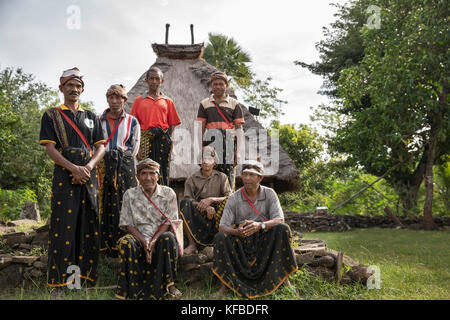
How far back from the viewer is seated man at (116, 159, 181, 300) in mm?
3289

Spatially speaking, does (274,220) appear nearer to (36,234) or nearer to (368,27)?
(36,234)

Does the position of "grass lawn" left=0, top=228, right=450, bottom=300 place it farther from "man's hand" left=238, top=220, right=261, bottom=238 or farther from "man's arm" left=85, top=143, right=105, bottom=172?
"man's arm" left=85, top=143, right=105, bottom=172

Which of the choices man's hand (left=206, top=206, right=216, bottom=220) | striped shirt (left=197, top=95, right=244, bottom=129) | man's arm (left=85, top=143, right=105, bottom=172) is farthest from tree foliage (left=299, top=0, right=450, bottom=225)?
man's arm (left=85, top=143, right=105, bottom=172)

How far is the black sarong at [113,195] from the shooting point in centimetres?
408

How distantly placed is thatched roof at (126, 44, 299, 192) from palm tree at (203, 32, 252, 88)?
767 centimetres

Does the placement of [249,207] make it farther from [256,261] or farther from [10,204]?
[10,204]

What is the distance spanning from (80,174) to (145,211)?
2.32ft

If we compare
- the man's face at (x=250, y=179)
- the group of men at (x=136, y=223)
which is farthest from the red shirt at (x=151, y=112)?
the man's face at (x=250, y=179)

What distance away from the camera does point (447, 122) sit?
30.5 ft

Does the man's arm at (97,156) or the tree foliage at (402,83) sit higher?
the tree foliage at (402,83)

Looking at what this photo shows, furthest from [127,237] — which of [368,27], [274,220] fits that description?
[368,27]

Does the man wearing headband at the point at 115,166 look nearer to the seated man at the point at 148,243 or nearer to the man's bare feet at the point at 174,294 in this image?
the seated man at the point at 148,243

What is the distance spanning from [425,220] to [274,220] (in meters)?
8.75

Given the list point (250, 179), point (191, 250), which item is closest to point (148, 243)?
point (191, 250)
